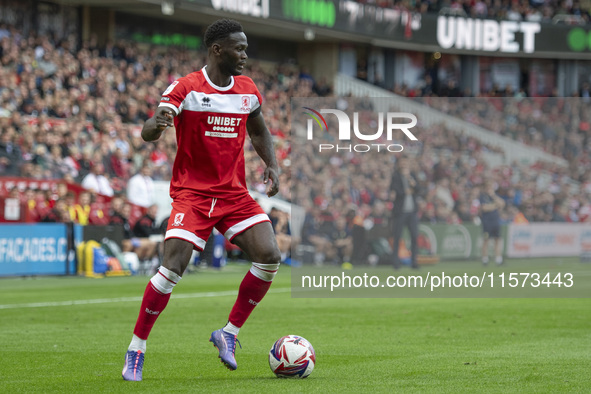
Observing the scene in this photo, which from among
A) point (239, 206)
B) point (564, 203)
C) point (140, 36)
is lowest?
point (564, 203)

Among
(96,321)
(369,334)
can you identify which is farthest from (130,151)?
(369,334)

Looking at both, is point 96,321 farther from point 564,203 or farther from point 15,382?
point 564,203

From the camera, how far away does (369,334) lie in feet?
31.8

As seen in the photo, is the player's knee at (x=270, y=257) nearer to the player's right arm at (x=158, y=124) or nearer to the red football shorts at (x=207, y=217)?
the red football shorts at (x=207, y=217)

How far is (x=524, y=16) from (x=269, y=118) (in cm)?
2011

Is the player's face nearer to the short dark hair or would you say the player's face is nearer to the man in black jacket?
the short dark hair

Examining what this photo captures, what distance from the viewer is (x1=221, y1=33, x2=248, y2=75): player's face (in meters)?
6.82

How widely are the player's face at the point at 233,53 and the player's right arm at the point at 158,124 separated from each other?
2.23ft

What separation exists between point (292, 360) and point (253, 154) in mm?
20918

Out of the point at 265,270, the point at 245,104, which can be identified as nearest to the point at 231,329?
the point at 265,270

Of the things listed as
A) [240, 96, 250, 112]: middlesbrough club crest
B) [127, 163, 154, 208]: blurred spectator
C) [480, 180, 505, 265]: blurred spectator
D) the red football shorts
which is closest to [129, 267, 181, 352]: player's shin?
the red football shorts

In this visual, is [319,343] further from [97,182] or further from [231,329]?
[97,182]

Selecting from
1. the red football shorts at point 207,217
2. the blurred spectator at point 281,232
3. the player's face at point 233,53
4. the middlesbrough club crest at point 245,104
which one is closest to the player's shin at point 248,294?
the red football shorts at point 207,217

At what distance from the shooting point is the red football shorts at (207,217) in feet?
22.1
